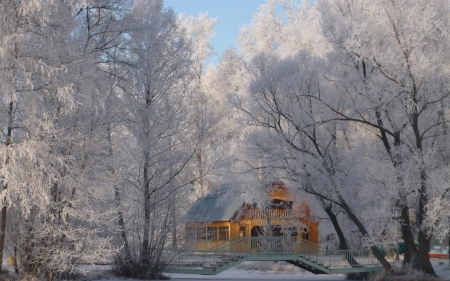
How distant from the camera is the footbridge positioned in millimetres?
21906

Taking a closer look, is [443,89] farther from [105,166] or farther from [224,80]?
[224,80]

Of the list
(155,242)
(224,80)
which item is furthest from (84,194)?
(224,80)

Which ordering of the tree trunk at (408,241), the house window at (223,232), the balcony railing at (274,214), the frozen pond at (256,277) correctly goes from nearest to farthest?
the tree trunk at (408,241) → the frozen pond at (256,277) → the balcony railing at (274,214) → the house window at (223,232)

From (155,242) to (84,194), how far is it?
221 inches

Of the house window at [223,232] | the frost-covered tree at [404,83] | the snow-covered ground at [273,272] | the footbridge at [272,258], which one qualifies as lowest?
the snow-covered ground at [273,272]

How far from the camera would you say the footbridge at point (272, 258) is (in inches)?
862

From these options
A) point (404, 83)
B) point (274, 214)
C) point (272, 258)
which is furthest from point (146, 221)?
point (274, 214)

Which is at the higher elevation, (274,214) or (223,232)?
(274,214)

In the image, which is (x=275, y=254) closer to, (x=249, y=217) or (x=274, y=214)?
(x=274, y=214)

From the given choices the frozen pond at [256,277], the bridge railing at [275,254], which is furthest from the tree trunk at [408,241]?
the frozen pond at [256,277]

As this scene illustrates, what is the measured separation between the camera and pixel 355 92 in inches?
824

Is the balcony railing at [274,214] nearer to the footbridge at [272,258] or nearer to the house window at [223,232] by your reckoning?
the house window at [223,232]

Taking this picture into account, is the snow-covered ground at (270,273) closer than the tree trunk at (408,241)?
No

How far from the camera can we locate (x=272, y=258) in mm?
22125
